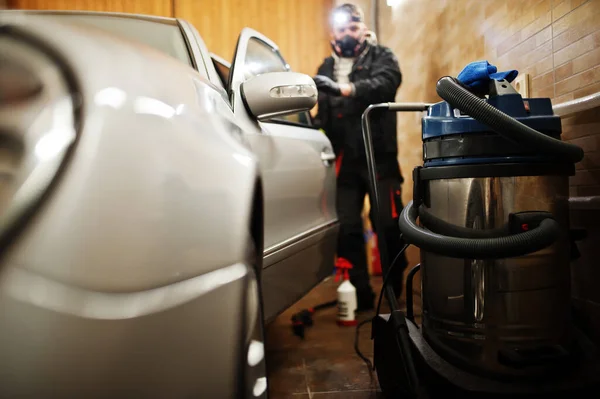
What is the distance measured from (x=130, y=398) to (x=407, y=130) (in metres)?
2.75

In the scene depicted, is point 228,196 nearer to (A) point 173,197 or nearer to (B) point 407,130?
(A) point 173,197

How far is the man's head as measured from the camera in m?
2.70

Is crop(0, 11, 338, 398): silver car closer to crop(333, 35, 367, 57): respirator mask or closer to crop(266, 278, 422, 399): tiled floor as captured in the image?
crop(266, 278, 422, 399): tiled floor

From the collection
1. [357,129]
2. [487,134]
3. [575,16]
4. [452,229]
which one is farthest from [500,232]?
[357,129]

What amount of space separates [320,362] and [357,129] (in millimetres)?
1398

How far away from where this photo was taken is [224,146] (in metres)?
0.71

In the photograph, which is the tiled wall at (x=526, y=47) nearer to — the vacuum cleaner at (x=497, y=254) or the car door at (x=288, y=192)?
the vacuum cleaner at (x=497, y=254)

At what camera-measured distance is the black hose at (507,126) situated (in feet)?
3.10

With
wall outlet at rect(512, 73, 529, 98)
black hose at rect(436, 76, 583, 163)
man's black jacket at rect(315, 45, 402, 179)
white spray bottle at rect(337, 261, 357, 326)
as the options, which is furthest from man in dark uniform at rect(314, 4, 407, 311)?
black hose at rect(436, 76, 583, 163)

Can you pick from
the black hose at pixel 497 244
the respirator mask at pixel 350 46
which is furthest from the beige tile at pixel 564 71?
the respirator mask at pixel 350 46

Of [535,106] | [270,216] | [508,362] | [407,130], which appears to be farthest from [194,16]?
[508,362]

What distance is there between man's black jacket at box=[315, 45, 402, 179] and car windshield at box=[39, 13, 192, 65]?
1.21 meters

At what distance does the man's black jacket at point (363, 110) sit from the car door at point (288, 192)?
413 millimetres

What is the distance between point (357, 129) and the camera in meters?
2.66
